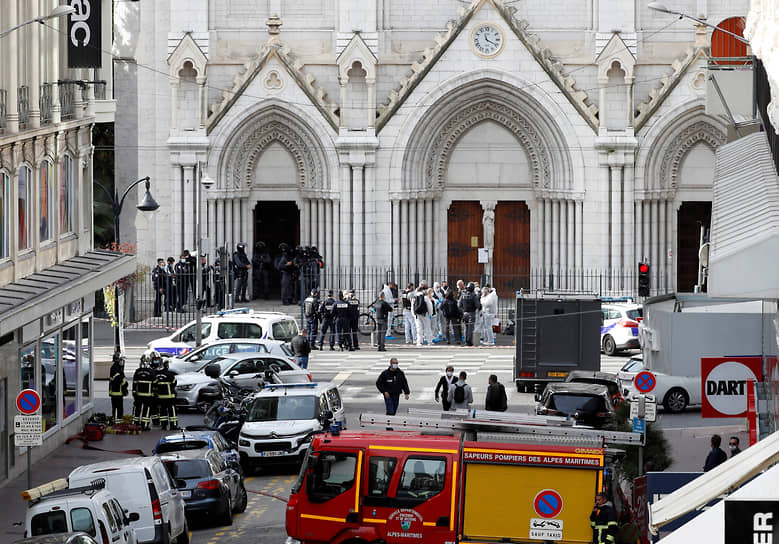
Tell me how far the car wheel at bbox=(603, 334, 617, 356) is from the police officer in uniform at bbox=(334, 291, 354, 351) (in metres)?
6.57

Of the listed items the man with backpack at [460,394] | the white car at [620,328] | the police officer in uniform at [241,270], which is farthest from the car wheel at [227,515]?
the police officer in uniform at [241,270]

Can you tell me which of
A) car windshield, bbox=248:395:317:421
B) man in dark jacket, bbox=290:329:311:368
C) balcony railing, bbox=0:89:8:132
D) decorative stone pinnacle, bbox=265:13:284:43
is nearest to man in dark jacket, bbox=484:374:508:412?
car windshield, bbox=248:395:317:421

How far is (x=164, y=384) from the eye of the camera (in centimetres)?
2659

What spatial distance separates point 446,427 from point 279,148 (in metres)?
27.4

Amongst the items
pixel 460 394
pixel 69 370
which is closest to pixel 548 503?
pixel 460 394

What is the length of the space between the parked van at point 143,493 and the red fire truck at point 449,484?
67.6 inches

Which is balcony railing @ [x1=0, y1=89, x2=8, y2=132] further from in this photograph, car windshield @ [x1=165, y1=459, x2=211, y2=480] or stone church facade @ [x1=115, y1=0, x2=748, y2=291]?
stone church facade @ [x1=115, y1=0, x2=748, y2=291]

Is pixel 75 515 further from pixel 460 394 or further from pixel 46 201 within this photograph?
pixel 460 394

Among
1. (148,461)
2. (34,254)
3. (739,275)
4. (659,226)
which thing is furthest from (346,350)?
(739,275)

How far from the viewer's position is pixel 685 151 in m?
42.2

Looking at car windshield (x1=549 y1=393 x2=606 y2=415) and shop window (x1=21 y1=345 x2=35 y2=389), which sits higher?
shop window (x1=21 y1=345 x2=35 y2=389)

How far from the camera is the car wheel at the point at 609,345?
36.8 m

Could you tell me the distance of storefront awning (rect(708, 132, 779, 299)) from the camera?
27.6 feet

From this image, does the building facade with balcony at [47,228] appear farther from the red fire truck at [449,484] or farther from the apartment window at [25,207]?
the red fire truck at [449,484]
